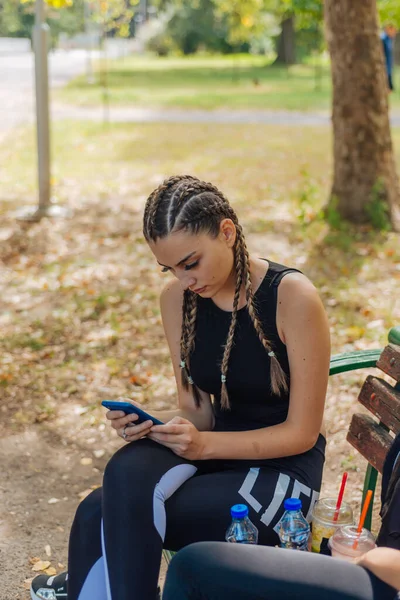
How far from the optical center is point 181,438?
239 centimetres

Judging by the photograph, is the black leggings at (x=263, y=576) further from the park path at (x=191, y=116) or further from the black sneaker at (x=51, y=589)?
the park path at (x=191, y=116)

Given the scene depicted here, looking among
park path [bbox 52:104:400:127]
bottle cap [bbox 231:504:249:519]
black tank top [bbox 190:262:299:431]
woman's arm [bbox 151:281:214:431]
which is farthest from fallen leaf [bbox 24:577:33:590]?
park path [bbox 52:104:400:127]

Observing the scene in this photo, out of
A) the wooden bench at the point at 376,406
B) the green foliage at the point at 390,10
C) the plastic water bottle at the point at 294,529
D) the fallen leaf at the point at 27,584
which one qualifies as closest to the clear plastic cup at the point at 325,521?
the plastic water bottle at the point at 294,529

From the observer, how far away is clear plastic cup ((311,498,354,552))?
2.30m

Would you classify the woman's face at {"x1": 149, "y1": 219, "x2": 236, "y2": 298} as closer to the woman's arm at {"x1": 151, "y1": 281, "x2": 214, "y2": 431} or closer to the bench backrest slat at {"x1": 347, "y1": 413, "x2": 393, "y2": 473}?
the woman's arm at {"x1": 151, "y1": 281, "x2": 214, "y2": 431}

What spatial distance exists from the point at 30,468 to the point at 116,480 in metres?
1.90

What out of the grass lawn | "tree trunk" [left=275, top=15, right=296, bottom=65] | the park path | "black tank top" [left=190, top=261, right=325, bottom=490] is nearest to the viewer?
"black tank top" [left=190, top=261, right=325, bottom=490]

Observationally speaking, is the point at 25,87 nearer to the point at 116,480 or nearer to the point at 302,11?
the point at 302,11

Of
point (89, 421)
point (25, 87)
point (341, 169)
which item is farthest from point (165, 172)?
point (25, 87)

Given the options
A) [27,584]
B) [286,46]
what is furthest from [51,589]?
[286,46]

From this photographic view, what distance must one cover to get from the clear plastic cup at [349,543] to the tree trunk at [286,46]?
37726 millimetres

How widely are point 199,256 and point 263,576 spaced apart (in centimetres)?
94

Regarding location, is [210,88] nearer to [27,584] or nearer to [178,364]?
[27,584]

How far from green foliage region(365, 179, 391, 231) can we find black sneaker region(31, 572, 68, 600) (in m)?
5.85
